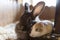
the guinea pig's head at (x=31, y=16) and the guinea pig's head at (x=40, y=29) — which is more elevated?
the guinea pig's head at (x=31, y=16)

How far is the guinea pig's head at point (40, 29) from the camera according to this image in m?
0.75

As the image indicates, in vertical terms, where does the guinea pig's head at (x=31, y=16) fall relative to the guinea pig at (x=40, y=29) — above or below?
above

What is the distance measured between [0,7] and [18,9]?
0.38m

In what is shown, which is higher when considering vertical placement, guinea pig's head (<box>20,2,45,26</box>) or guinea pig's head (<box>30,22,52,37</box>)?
guinea pig's head (<box>20,2,45,26</box>)

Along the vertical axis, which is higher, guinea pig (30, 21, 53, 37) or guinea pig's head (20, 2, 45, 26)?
guinea pig's head (20, 2, 45, 26)

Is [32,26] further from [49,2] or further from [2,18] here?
[49,2]

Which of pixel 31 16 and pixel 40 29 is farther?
pixel 31 16

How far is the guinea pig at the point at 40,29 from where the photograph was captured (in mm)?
752

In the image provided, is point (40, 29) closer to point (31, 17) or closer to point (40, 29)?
point (40, 29)

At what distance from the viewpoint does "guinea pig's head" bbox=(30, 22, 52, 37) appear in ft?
2.47

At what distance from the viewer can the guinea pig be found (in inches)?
29.6

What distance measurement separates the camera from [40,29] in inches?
29.9

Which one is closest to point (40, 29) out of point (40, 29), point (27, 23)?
point (40, 29)

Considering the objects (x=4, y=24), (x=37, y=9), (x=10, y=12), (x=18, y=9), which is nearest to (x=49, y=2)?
(x=18, y=9)
